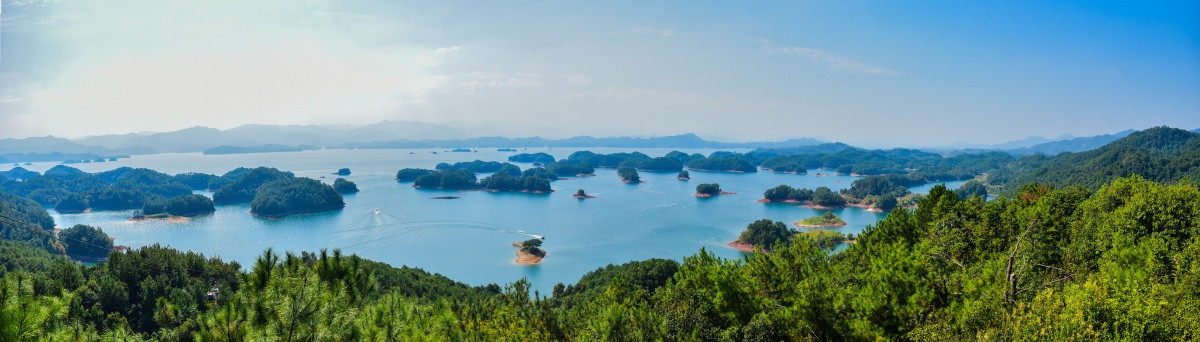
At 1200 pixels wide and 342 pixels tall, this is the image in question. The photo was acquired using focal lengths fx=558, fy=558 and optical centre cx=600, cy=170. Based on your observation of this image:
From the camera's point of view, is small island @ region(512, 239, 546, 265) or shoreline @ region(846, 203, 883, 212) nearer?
small island @ region(512, 239, 546, 265)

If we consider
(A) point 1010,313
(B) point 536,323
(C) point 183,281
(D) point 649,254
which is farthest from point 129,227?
(A) point 1010,313

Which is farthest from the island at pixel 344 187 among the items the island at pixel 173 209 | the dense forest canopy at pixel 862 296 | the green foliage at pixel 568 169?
the dense forest canopy at pixel 862 296

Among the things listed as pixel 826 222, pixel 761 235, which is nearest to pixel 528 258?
pixel 761 235

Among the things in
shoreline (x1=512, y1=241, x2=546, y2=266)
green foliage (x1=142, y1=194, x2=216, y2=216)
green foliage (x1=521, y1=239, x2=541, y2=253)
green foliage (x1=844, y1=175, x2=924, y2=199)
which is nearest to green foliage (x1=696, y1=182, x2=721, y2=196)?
green foliage (x1=844, y1=175, x2=924, y2=199)

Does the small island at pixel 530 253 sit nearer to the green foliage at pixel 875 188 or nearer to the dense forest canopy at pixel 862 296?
the dense forest canopy at pixel 862 296

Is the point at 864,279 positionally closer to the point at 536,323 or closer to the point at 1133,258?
the point at 1133,258

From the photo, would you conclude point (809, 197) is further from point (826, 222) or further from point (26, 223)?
point (26, 223)

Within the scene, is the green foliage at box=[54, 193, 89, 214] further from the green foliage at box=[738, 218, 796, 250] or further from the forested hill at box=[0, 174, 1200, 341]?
the green foliage at box=[738, 218, 796, 250]
